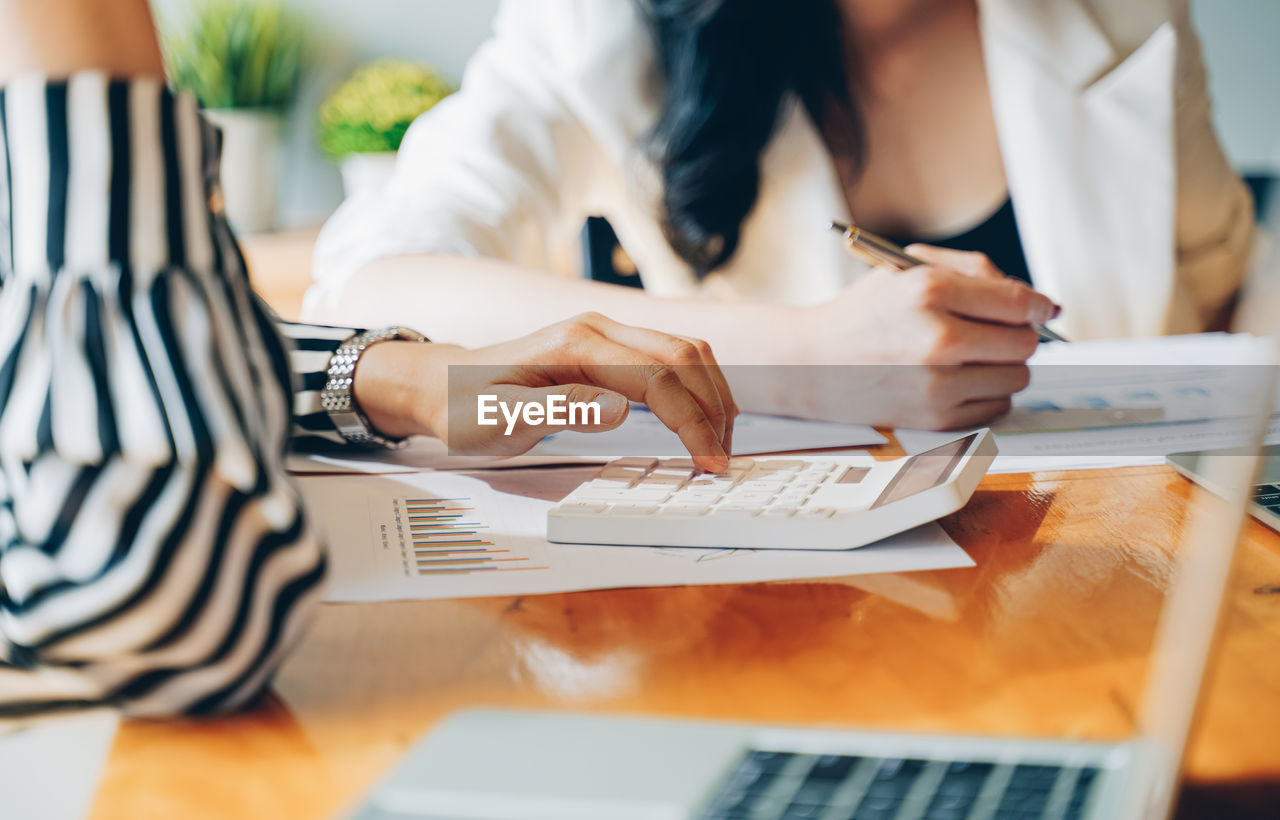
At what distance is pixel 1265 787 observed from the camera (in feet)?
0.82

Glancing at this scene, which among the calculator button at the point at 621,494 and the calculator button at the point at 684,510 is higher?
the calculator button at the point at 684,510

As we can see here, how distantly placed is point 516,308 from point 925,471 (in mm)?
354

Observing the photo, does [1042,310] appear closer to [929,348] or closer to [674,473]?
[929,348]

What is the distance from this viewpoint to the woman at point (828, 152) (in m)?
0.93

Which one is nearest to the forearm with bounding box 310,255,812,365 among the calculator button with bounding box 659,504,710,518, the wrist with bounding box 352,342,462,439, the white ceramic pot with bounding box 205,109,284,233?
the wrist with bounding box 352,342,462,439

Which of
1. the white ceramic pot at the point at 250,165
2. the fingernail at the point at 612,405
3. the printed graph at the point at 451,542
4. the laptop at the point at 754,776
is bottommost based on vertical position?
the white ceramic pot at the point at 250,165

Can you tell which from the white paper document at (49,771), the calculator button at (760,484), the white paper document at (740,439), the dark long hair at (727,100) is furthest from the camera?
the dark long hair at (727,100)

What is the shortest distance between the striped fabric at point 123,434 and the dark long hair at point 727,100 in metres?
0.70

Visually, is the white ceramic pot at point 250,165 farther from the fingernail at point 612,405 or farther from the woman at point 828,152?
the fingernail at point 612,405

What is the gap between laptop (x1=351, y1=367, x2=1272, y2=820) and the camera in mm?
216

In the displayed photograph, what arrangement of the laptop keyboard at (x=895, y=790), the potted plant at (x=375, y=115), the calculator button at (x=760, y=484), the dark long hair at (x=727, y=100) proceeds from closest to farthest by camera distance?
the laptop keyboard at (x=895, y=790) < the calculator button at (x=760, y=484) < the dark long hair at (x=727, y=100) < the potted plant at (x=375, y=115)

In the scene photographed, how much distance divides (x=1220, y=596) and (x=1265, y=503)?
0.32 meters

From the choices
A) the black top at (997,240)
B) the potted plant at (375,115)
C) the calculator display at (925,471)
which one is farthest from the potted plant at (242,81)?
the calculator display at (925,471)

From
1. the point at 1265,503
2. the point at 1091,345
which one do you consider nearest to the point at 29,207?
the point at 1265,503
